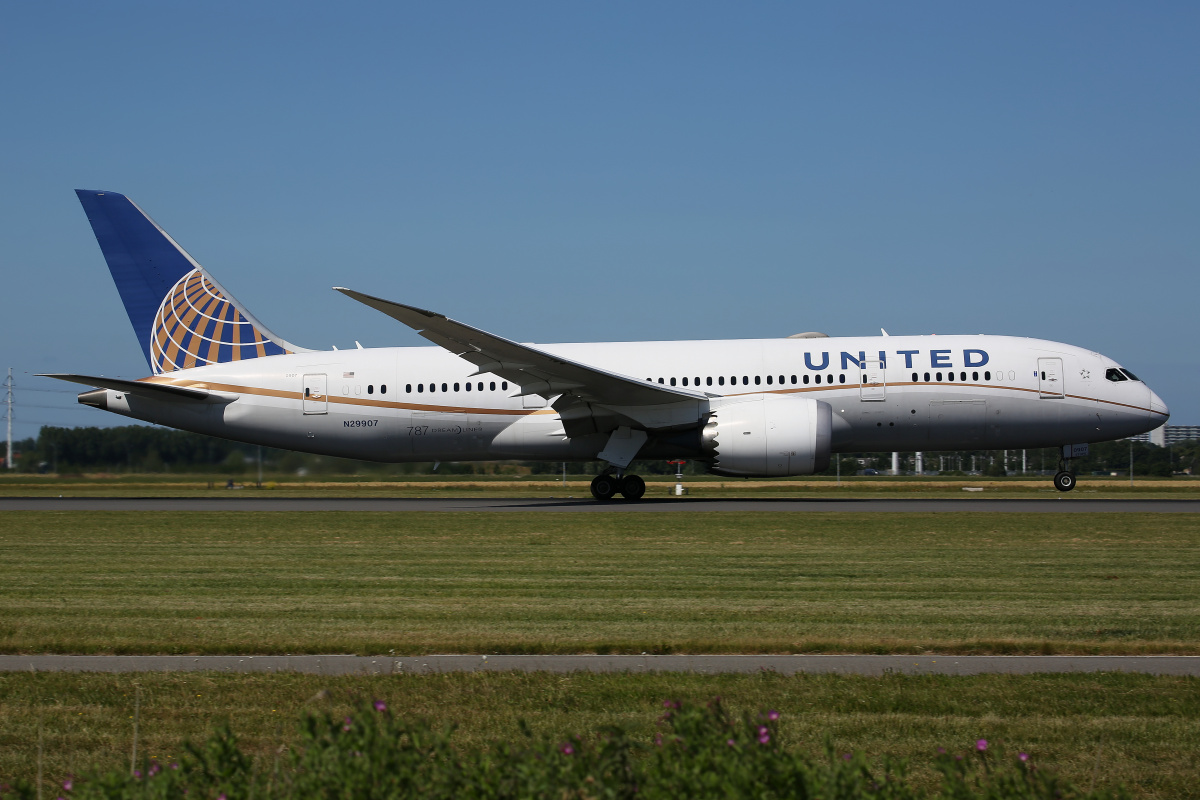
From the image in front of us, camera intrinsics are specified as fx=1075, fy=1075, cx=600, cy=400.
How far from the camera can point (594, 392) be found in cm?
2630

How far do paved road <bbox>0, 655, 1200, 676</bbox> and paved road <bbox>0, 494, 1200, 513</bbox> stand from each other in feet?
51.9

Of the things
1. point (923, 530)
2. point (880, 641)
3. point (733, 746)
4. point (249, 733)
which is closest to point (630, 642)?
point (880, 641)

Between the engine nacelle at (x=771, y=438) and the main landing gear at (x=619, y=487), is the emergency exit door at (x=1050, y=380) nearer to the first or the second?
the engine nacelle at (x=771, y=438)

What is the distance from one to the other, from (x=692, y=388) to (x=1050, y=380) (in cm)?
899

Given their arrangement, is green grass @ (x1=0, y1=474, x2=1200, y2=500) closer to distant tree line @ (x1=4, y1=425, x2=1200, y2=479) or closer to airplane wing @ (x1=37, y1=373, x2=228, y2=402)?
distant tree line @ (x1=4, y1=425, x2=1200, y2=479)

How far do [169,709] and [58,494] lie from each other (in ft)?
108

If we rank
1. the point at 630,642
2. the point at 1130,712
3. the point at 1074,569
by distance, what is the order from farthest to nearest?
the point at 1074,569, the point at 630,642, the point at 1130,712

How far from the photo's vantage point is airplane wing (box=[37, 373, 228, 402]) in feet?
87.7

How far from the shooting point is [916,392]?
2678 cm

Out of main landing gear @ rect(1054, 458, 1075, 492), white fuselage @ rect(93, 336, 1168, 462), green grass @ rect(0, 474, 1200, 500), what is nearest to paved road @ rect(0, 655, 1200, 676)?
white fuselage @ rect(93, 336, 1168, 462)

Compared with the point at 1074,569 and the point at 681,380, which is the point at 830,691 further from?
the point at 681,380

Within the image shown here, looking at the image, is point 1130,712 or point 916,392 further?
point 916,392

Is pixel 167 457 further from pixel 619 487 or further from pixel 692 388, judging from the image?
pixel 692 388

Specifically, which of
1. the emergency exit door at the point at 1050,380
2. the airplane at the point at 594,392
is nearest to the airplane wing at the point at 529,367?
the airplane at the point at 594,392
